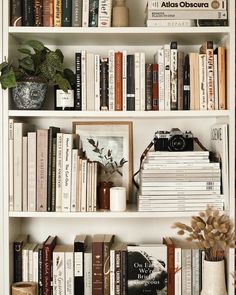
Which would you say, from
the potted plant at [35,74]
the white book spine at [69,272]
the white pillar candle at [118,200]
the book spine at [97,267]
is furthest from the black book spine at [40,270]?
the potted plant at [35,74]

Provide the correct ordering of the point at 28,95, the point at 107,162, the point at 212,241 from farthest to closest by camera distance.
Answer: the point at 107,162
the point at 28,95
the point at 212,241

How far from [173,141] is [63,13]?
67 cm

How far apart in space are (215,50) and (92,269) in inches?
39.6

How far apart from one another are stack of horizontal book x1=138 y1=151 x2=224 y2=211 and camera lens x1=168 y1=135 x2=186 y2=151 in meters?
0.04

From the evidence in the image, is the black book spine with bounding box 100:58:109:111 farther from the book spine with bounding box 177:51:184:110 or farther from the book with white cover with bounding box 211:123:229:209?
the book with white cover with bounding box 211:123:229:209

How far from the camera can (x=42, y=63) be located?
232 centimetres

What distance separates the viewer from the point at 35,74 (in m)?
2.34

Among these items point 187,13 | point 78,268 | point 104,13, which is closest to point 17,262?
point 78,268

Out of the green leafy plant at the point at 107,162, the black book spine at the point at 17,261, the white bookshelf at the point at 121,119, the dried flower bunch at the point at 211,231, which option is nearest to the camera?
the dried flower bunch at the point at 211,231

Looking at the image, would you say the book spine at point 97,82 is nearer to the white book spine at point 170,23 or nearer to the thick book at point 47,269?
the white book spine at point 170,23

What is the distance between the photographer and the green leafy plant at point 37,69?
2221 millimetres

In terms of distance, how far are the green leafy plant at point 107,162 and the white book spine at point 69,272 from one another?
37cm

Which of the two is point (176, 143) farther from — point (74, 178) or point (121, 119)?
point (74, 178)

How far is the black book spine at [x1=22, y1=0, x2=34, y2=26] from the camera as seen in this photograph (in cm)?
231
